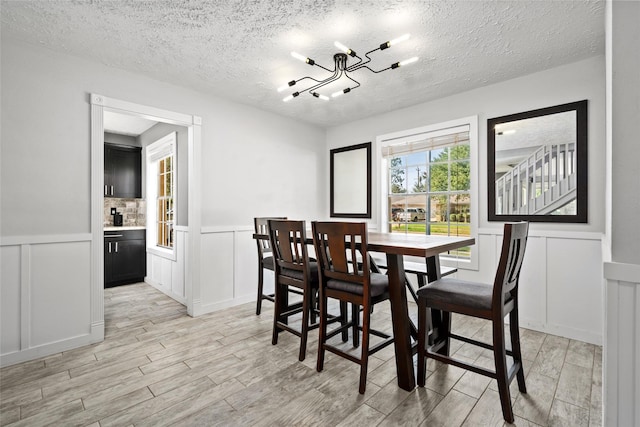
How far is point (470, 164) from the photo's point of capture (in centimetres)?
355

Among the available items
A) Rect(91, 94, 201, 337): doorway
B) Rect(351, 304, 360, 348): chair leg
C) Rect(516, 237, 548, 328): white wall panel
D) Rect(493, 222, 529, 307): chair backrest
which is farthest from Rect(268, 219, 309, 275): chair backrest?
Rect(516, 237, 548, 328): white wall panel

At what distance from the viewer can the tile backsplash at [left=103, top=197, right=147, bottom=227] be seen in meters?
5.38

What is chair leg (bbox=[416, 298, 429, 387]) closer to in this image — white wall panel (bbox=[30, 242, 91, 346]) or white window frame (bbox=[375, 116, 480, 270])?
white window frame (bbox=[375, 116, 480, 270])

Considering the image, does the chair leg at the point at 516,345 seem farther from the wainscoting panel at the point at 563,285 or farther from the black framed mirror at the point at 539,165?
the black framed mirror at the point at 539,165

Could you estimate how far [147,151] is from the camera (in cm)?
515

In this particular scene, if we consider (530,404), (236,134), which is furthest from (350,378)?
(236,134)

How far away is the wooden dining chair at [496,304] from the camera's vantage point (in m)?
1.67

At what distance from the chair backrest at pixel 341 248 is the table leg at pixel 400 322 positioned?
187 millimetres

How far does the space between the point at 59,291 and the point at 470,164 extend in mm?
4290

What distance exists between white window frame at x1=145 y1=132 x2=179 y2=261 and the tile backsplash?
0.34 m

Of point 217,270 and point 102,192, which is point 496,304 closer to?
point 217,270

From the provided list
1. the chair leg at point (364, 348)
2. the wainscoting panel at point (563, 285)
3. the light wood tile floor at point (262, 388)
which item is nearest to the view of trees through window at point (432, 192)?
the wainscoting panel at point (563, 285)

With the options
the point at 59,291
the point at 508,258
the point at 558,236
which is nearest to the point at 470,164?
the point at 558,236

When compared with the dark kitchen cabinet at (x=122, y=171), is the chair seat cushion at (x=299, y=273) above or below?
below
